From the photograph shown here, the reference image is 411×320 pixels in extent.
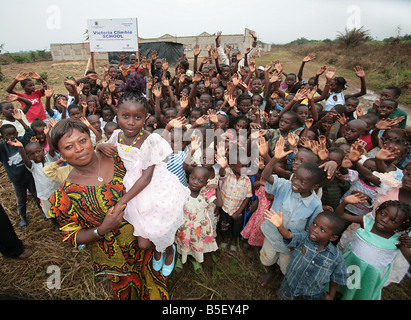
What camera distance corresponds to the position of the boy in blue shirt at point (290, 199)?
2051 mm

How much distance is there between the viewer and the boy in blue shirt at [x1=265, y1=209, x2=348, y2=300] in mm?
1936

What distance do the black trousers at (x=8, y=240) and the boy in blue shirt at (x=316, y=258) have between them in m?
3.07

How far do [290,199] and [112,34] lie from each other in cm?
808

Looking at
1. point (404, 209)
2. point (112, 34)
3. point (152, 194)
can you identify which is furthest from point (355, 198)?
point (112, 34)

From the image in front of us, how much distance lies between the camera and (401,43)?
51.2 ft

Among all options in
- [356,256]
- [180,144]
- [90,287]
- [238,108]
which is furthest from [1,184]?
[356,256]

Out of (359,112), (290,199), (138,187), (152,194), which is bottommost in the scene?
(290,199)

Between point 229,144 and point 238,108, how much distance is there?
1529 mm

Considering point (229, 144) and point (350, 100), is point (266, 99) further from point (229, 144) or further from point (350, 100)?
point (229, 144)

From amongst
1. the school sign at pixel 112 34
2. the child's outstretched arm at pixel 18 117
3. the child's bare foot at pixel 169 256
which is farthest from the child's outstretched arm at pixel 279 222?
the school sign at pixel 112 34

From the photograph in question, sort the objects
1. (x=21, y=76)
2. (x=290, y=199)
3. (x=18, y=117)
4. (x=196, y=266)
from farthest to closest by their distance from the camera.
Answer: (x=21, y=76) < (x=18, y=117) < (x=196, y=266) < (x=290, y=199)

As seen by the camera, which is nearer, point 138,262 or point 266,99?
point 138,262

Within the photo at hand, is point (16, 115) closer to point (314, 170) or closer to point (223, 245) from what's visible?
point (223, 245)

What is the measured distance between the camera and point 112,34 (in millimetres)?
7383
